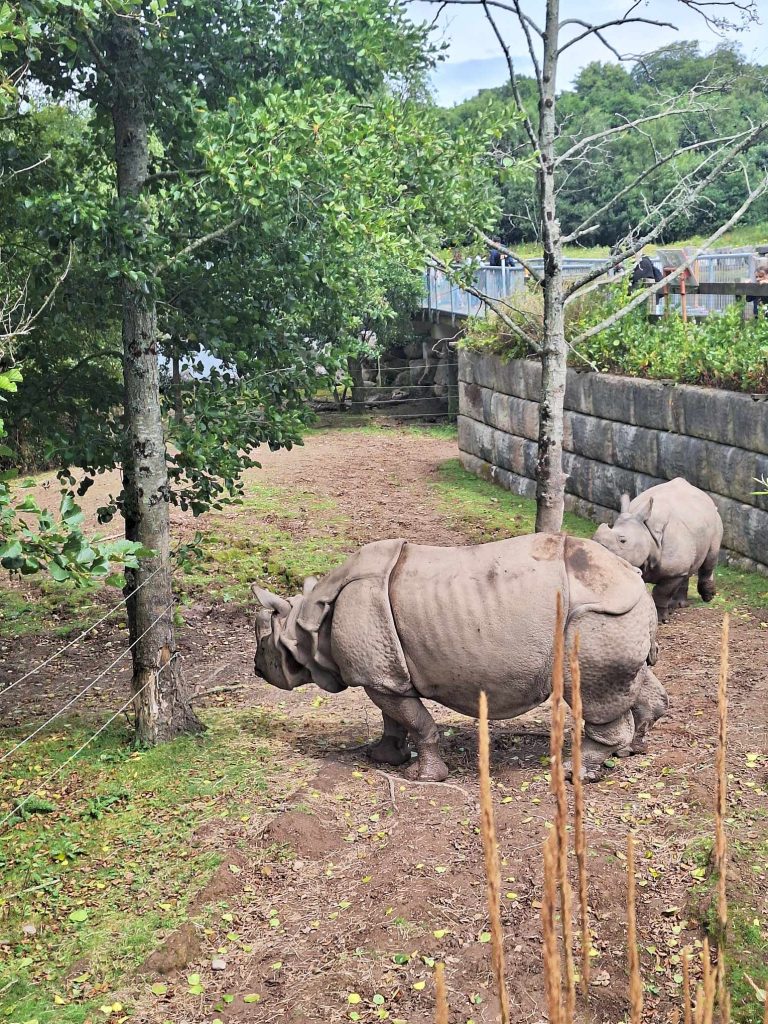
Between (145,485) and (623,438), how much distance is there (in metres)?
8.32

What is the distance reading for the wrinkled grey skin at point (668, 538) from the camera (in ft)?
34.3

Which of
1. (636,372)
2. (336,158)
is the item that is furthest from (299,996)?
(636,372)

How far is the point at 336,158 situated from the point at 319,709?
4784mm

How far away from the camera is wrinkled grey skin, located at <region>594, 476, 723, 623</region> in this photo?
10.5m

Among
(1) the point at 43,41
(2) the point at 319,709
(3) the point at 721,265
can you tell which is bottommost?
(2) the point at 319,709

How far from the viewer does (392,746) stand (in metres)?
8.03

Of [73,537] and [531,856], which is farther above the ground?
[73,537]

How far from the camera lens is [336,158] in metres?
7.55

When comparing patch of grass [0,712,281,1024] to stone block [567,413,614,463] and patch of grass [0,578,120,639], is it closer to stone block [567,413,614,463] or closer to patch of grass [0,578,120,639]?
patch of grass [0,578,120,639]

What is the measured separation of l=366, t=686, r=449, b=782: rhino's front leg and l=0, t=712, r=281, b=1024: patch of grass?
990 millimetres

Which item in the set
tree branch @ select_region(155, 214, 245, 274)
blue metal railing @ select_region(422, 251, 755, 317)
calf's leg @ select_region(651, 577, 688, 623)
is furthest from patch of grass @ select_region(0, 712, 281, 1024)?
blue metal railing @ select_region(422, 251, 755, 317)

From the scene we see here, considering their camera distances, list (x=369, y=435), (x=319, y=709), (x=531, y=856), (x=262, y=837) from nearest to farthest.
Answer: (x=531, y=856) < (x=262, y=837) < (x=319, y=709) < (x=369, y=435)

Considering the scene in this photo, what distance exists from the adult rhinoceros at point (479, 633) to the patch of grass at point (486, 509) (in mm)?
6487

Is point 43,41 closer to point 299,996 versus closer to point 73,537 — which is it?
point 73,537
